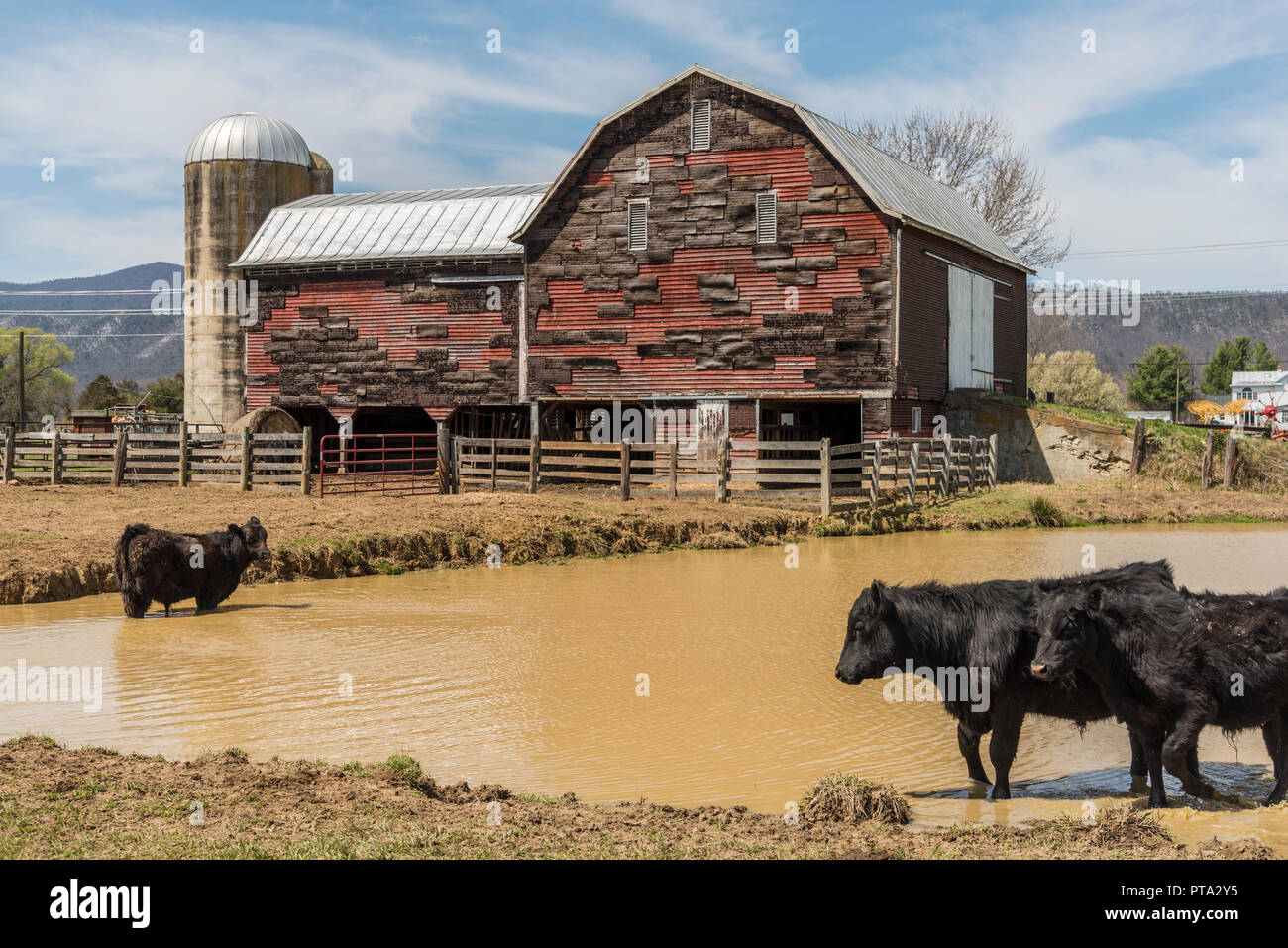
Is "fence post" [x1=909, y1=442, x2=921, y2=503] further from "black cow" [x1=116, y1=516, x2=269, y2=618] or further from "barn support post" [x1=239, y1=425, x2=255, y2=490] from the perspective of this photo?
"black cow" [x1=116, y1=516, x2=269, y2=618]

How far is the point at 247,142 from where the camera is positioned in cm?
4525

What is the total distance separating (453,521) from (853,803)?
1476 cm

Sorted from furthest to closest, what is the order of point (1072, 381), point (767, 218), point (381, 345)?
point (1072, 381)
point (381, 345)
point (767, 218)

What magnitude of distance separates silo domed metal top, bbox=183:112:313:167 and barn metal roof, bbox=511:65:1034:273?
593 inches

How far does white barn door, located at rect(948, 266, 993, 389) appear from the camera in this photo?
34500 mm

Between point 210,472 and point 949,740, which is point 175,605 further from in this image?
point 210,472

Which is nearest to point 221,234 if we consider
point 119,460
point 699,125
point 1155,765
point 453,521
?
point 119,460

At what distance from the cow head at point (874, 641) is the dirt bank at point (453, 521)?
11282 mm

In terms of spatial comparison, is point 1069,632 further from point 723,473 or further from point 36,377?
point 36,377

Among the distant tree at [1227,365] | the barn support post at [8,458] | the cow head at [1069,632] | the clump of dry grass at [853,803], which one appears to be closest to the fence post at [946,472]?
the cow head at [1069,632]

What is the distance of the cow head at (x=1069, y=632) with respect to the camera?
7.00 m

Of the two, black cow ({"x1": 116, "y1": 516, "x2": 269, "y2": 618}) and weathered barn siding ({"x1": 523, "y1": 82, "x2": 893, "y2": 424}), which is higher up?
weathered barn siding ({"x1": 523, "y1": 82, "x2": 893, "y2": 424})

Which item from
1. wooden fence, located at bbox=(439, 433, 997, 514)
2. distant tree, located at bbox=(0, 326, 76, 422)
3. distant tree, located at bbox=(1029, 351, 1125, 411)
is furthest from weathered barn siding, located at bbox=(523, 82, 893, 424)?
distant tree, located at bbox=(0, 326, 76, 422)

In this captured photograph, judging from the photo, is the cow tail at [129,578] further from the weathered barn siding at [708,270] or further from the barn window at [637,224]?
the barn window at [637,224]
